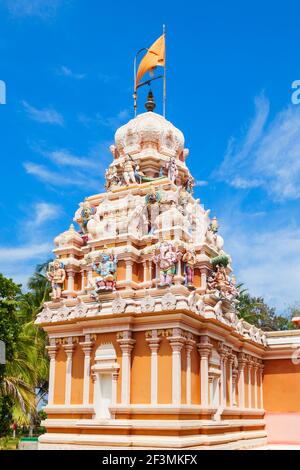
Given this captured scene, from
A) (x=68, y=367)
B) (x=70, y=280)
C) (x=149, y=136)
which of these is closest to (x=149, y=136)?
(x=149, y=136)

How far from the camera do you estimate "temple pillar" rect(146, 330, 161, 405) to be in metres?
15.7

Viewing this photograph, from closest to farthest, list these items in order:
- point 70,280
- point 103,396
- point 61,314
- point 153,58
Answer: point 103,396 < point 61,314 < point 70,280 < point 153,58

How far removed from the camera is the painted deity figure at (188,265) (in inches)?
688

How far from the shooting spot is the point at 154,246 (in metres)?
17.7

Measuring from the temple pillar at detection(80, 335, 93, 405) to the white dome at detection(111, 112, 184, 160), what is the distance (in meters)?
8.07

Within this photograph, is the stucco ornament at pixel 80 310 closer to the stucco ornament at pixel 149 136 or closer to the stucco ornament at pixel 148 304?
the stucco ornament at pixel 148 304

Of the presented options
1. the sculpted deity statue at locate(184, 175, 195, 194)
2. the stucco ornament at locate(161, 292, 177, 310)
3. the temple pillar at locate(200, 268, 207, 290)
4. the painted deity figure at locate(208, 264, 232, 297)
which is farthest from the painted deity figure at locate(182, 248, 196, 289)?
the sculpted deity statue at locate(184, 175, 195, 194)

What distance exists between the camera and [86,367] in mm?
17078

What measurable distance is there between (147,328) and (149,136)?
8623mm

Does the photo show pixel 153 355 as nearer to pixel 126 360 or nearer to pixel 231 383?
pixel 126 360

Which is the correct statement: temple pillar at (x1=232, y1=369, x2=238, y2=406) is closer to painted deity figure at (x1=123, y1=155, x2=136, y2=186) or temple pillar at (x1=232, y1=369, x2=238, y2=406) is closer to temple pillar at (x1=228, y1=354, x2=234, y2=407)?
temple pillar at (x1=228, y1=354, x2=234, y2=407)

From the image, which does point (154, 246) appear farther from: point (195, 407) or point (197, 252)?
point (195, 407)

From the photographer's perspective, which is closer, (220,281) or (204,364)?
(204,364)
